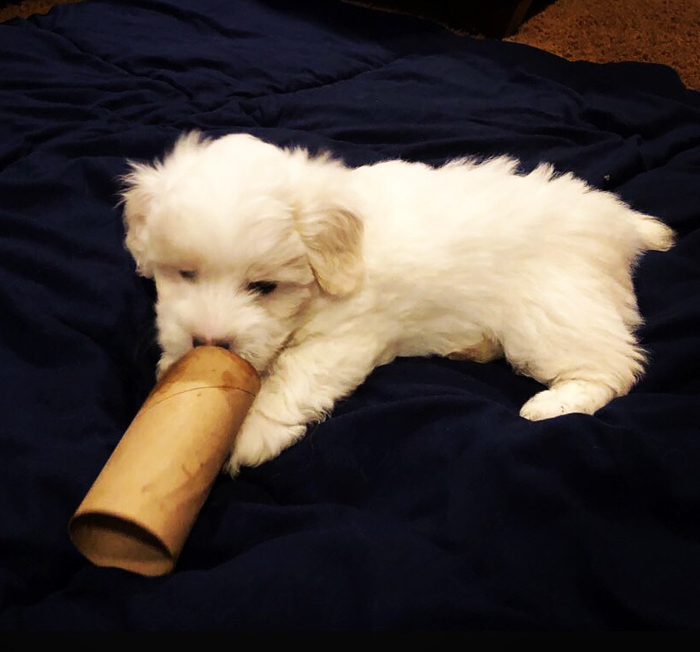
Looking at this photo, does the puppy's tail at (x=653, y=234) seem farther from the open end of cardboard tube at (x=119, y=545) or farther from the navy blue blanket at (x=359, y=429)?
the open end of cardboard tube at (x=119, y=545)

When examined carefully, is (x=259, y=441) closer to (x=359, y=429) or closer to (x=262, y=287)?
(x=359, y=429)

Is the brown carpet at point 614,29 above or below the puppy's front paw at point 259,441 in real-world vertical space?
above

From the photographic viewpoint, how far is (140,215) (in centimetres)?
149

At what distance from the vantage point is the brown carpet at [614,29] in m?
3.32

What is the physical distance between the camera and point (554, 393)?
1.57m

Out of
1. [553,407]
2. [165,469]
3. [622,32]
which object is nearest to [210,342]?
[165,469]

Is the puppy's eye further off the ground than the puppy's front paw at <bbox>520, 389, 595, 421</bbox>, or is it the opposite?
the puppy's eye

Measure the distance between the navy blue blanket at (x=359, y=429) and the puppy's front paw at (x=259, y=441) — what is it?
26 mm

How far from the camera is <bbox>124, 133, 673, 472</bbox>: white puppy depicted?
53.3 inches

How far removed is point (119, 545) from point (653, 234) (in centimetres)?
164

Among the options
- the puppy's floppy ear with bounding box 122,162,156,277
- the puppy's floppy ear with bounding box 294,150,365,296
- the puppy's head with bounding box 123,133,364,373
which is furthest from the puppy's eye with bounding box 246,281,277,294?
the puppy's floppy ear with bounding box 122,162,156,277

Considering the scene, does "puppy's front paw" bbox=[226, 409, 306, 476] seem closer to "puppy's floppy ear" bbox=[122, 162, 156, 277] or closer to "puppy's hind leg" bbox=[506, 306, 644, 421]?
"puppy's floppy ear" bbox=[122, 162, 156, 277]

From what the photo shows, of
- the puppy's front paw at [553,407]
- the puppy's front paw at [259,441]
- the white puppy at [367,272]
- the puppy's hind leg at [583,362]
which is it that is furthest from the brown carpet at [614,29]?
the puppy's front paw at [259,441]

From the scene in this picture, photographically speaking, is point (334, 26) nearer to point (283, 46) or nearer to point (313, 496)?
point (283, 46)
